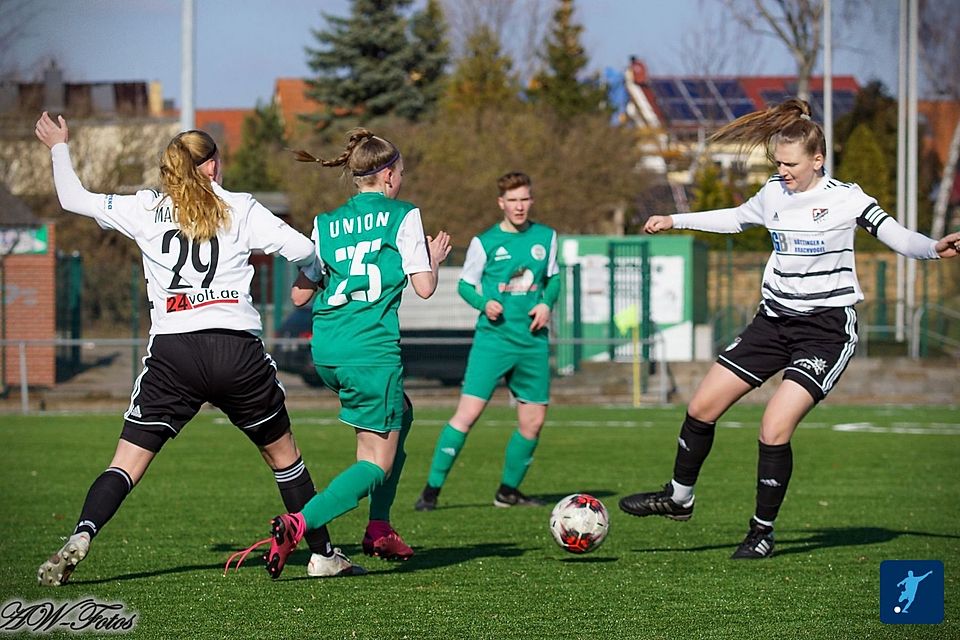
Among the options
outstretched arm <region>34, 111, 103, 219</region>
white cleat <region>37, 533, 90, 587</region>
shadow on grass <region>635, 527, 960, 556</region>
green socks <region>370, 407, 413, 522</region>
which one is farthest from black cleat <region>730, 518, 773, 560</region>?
outstretched arm <region>34, 111, 103, 219</region>

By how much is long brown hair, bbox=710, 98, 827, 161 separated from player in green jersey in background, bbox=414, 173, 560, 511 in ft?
7.94

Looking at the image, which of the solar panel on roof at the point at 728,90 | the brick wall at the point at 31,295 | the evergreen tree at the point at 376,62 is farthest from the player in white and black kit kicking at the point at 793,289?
the evergreen tree at the point at 376,62

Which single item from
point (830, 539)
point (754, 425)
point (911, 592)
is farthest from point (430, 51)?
Answer: point (911, 592)

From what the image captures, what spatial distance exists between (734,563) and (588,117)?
112ft

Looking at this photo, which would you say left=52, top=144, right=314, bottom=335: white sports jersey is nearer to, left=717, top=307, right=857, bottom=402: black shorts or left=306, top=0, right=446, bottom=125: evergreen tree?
left=717, top=307, right=857, bottom=402: black shorts

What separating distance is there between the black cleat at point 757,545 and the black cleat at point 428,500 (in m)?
2.76

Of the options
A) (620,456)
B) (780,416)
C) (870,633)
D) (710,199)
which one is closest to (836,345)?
(780,416)

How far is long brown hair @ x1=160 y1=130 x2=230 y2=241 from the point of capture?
579 centimetres

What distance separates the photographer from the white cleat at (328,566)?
624cm

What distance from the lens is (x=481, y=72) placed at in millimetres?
46312

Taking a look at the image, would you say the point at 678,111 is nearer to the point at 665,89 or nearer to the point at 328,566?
the point at 665,89

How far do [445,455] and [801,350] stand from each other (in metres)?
3.19

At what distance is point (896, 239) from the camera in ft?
21.3

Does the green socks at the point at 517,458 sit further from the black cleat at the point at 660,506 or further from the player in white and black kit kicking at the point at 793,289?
the player in white and black kit kicking at the point at 793,289
